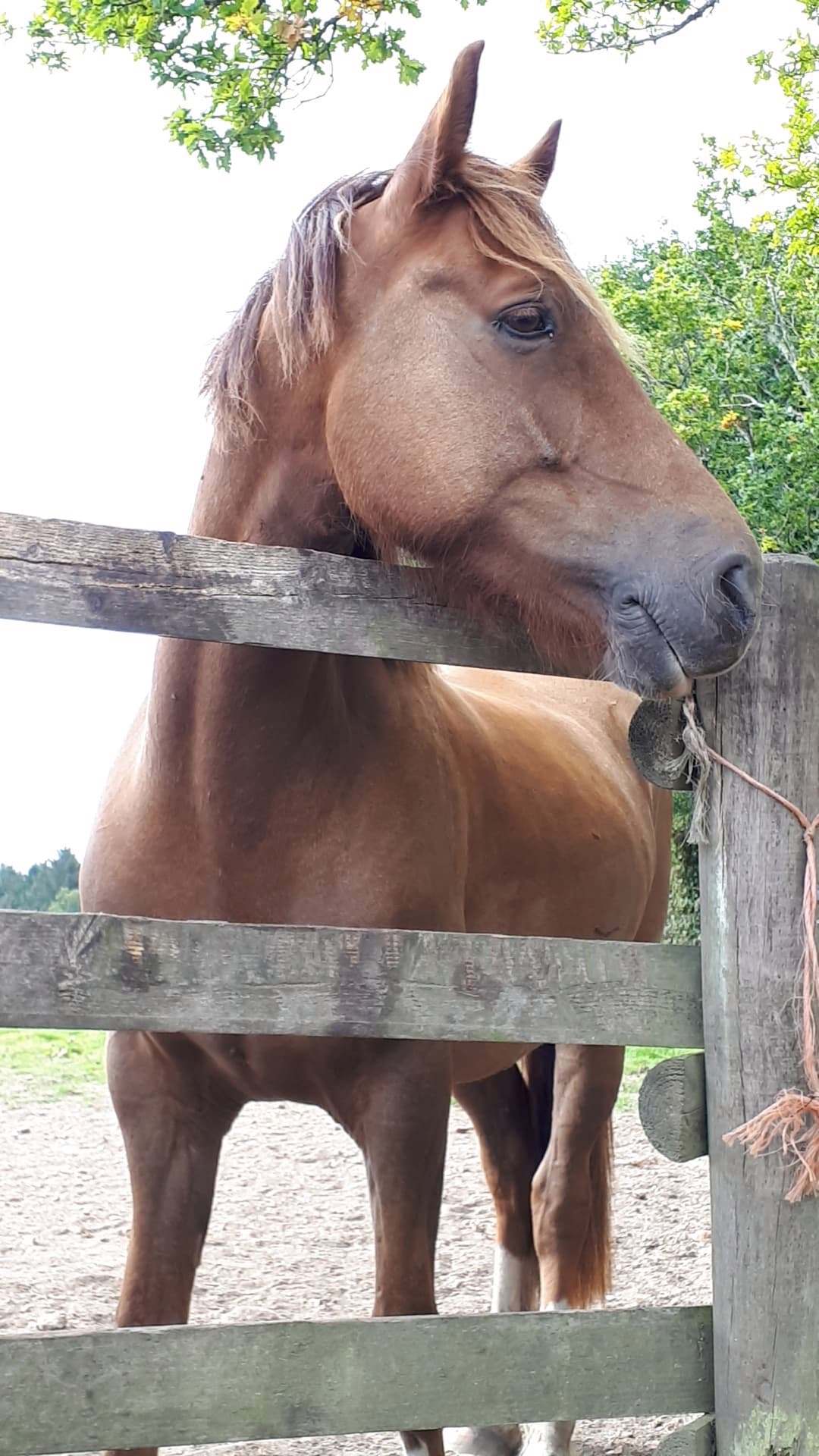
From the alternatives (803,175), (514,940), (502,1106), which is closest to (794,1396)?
(514,940)

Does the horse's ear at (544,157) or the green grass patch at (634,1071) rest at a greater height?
the horse's ear at (544,157)

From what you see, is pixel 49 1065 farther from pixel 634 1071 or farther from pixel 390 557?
pixel 390 557

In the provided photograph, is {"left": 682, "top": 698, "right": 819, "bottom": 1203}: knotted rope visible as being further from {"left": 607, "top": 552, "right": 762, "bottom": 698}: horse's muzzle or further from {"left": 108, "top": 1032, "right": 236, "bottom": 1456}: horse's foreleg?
{"left": 108, "top": 1032, "right": 236, "bottom": 1456}: horse's foreleg

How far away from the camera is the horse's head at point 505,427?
7.10ft

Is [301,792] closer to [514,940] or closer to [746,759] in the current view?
[514,940]

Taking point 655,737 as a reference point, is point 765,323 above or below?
above

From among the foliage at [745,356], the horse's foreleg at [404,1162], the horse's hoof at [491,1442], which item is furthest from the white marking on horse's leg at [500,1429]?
the foliage at [745,356]

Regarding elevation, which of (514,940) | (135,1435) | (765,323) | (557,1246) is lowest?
(135,1435)

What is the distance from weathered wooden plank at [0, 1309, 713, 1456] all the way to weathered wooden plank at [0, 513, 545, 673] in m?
1.00

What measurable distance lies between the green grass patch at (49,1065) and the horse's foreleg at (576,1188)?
14.1ft

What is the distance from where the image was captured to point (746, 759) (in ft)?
7.35

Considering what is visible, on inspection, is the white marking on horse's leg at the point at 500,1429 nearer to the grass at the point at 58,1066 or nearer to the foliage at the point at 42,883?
the grass at the point at 58,1066

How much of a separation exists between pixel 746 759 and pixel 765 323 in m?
14.6

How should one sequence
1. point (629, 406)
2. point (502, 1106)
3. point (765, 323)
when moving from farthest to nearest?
point (765, 323)
point (502, 1106)
point (629, 406)
